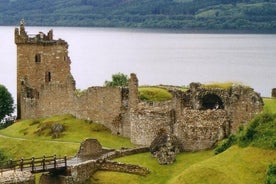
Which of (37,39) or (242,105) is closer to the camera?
(242,105)

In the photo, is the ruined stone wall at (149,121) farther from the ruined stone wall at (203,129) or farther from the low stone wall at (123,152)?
the ruined stone wall at (203,129)

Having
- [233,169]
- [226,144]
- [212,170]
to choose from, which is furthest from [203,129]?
[212,170]

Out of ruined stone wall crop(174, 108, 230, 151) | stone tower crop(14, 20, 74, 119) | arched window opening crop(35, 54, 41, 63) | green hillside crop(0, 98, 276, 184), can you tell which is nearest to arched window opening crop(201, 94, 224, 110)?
ruined stone wall crop(174, 108, 230, 151)

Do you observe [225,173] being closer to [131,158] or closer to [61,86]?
[131,158]

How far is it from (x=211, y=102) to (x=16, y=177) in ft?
66.8

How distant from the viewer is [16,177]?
48.6m

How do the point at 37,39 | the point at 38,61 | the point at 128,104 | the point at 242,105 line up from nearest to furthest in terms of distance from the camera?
the point at 242,105 < the point at 128,104 < the point at 37,39 < the point at 38,61

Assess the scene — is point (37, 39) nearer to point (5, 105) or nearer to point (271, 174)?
point (5, 105)

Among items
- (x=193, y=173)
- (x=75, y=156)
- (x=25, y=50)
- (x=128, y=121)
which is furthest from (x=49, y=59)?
(x=193, y=173)

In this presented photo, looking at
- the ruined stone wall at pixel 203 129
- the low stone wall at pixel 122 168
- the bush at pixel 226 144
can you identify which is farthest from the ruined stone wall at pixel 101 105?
the bush at pixel 226 144

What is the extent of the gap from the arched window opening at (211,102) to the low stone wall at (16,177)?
18.1 m

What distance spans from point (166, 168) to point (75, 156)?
30.5ft

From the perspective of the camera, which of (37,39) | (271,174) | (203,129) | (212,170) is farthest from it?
(37,39)

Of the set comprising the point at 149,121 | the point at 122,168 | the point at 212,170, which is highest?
the point at 149,121
